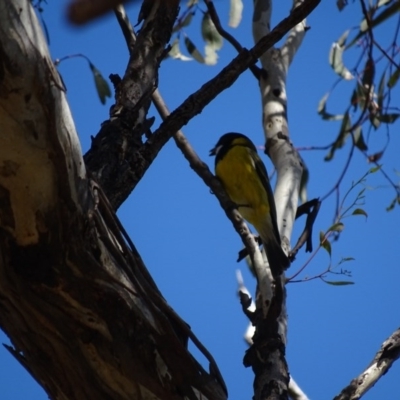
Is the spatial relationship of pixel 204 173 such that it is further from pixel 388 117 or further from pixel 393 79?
pixel 388 117

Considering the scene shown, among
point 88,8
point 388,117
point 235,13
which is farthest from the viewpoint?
point 388,117

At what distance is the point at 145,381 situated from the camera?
115 centimetres

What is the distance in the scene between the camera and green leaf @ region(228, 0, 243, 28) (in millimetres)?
3098

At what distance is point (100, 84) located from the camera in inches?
132

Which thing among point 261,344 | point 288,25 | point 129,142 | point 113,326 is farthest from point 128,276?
point 288,25

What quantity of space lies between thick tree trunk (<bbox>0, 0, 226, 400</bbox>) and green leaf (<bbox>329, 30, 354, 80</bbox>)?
257 cm

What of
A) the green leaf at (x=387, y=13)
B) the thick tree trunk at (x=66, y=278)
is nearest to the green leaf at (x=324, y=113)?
the green leaf at (x=387, y=13)

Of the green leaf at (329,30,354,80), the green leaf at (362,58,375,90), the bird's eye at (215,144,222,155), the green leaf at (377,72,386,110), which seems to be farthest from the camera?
the bird's eye at (215,144,222,155)

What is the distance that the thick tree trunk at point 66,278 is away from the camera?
985 mm

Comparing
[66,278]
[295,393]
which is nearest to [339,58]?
[295,393]

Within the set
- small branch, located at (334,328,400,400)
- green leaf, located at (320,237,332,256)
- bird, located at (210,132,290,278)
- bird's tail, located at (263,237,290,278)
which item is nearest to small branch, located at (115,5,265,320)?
bird's tail, located at (263,237,290,278)

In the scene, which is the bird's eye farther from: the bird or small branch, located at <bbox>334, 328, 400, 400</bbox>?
small branch, located at <bbox>334, 328, 400, 400</bbox>

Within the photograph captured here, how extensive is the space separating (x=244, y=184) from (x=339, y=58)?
783 millimetres

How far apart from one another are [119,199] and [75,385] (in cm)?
42
